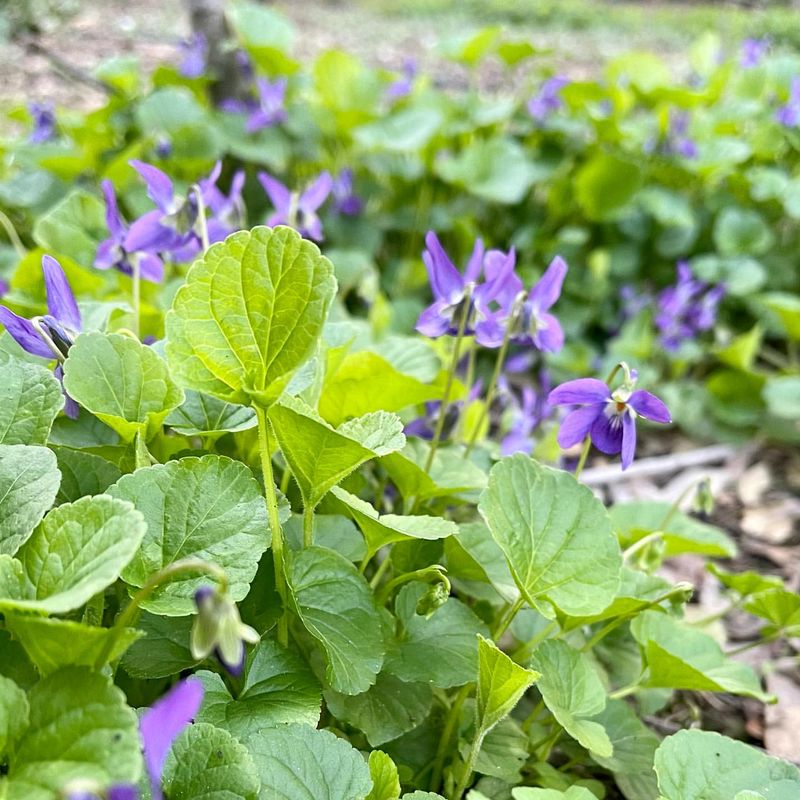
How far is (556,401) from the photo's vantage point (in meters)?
1.20

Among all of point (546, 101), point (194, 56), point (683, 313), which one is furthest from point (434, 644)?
point (546, 101)

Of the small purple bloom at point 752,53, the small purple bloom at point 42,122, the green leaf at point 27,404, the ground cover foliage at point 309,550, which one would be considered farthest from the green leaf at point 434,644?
the small purple bloom at point 752,53

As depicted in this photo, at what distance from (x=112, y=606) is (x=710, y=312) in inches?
94.1

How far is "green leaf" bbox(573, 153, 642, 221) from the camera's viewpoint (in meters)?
2.96

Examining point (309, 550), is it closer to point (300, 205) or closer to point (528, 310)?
point (528, 310)

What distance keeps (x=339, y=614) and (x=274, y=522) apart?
6.1 inches

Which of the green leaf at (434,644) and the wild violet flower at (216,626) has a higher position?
the wild violet flower at (216,626)

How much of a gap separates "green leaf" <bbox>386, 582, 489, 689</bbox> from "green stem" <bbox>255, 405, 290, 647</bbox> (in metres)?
0.16

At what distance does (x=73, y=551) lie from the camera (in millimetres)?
860

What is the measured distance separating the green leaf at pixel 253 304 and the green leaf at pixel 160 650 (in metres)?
0.32

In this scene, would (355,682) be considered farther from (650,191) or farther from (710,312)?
(650,191)

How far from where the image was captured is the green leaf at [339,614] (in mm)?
1023

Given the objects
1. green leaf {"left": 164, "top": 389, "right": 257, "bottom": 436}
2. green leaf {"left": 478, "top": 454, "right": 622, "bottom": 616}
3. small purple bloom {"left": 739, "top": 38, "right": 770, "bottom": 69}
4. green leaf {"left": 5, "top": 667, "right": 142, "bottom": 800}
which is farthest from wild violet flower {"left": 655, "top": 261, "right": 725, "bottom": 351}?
green leaf {"left": 5, "top": 667, "right": 142, "bottom": 800}

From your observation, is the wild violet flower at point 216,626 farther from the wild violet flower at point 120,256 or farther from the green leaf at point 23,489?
the wild violet flower at point 120,256
